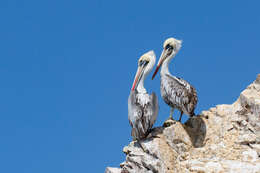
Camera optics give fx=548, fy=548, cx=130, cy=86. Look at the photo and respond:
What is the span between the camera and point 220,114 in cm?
1842

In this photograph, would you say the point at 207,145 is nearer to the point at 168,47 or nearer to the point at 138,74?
the point at 138,74

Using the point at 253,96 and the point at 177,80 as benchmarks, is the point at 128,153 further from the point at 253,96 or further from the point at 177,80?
the point at 253,96

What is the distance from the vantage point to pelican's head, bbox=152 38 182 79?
1902 cm

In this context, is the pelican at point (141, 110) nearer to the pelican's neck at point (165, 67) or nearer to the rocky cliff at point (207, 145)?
the rocky cliff at point (207, 145)

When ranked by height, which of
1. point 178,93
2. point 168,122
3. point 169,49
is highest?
point 169,49

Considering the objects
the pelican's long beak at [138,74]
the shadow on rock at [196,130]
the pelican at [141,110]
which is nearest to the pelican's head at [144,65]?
the pelican's long beak at [138,74]

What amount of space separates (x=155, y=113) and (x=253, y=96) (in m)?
3.49

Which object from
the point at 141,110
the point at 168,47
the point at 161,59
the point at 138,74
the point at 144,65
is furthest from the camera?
the point at 168,47

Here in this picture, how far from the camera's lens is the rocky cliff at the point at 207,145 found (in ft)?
55.1

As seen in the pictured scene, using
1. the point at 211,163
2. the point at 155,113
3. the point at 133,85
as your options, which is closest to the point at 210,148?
the point at 211,163

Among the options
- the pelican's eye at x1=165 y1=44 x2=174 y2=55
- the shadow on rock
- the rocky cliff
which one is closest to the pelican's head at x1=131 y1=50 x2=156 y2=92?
the pelican's eye at x1=165 y1=44 x2=174 y2=55

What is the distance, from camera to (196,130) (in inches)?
714

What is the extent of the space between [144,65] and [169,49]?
46.7 inches

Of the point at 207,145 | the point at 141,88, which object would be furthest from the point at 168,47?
the point at 207,145
